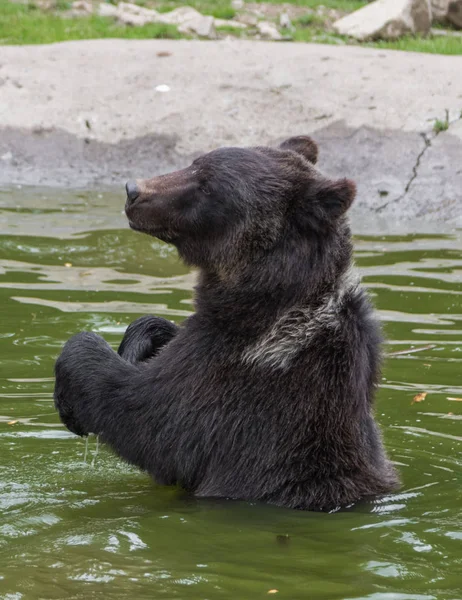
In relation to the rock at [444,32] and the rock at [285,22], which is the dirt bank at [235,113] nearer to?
the rock at [444,32]

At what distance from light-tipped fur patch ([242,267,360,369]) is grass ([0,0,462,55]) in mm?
12724

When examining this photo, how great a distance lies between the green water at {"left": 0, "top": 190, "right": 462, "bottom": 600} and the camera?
169 inches

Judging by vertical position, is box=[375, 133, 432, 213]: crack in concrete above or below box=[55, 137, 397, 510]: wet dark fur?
above

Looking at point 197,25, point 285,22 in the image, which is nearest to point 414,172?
point 197,25

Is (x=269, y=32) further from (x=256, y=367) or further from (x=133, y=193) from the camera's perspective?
(x=256, y=367)

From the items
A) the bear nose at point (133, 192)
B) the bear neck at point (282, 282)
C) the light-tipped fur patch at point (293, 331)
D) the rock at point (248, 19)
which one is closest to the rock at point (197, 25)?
the rock at point (248, 19)

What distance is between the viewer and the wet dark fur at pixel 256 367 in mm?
5230

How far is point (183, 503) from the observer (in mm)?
5398

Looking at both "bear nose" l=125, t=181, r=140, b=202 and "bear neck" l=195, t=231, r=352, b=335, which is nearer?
"bear neck" l=195, t=231, r=352, b=335

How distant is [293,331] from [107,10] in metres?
19.0

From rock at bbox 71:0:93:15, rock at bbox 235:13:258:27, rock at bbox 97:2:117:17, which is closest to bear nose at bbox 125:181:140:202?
rock at bbox 97:2:117:17

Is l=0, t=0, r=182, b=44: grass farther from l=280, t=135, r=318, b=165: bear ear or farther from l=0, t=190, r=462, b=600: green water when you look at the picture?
l=280, t=135, r=318, b=165: bear ear

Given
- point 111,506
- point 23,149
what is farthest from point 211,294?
point 23,149

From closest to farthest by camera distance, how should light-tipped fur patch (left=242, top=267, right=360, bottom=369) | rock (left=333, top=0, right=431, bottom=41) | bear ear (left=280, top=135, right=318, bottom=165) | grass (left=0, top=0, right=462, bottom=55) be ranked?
light-tipped fur patch (left=242, top=267, right=360, bottom=369), bear ear (left=280, top=135, right=318, bottom=165), grass (left=0, top=0, right=462, bottom=55), rock (left=333, top=0, right=431, bottom=41)
